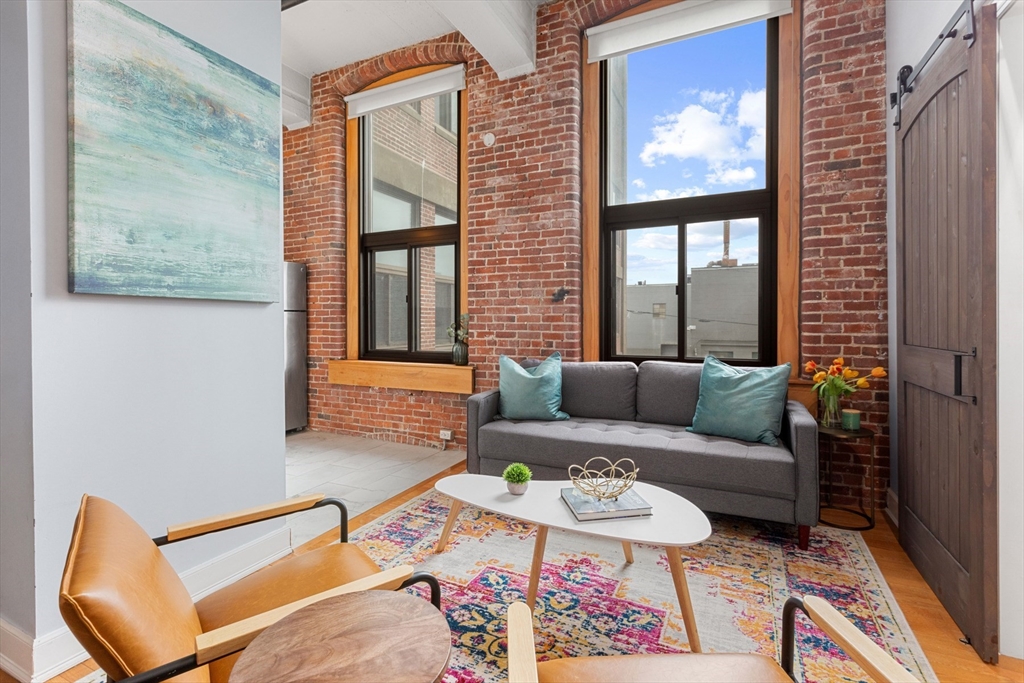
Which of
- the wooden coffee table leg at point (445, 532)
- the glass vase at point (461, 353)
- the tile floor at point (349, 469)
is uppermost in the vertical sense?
the glass vase at point (461, 353)

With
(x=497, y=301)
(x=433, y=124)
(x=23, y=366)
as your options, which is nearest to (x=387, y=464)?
(x=497, y=301)

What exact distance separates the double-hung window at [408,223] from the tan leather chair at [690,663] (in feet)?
12.1

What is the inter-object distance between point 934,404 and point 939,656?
38.2 inches

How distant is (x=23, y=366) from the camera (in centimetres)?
162

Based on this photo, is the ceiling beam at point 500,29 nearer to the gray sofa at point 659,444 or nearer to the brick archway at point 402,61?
the brick archway at point 402,61

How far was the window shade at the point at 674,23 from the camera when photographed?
342 centimetres

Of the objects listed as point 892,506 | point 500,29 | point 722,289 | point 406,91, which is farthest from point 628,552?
point 406,91

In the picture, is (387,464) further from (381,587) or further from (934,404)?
(934,404)

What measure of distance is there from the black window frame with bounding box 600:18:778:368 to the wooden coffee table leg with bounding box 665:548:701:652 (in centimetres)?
220

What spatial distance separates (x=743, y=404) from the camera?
288 centimetres

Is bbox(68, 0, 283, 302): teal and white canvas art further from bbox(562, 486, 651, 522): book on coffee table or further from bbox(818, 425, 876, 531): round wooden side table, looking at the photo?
bbox(818, 425, 876, 531): round wooden side table

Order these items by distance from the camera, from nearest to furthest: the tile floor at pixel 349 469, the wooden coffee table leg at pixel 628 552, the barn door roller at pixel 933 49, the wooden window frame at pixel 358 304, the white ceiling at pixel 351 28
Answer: the barn door roller at pixel 933 49 < the wooden coffee table leg at pixel 628 552 < the tile floor at pixel 349 469 < the white ceiling at pixel 351 28 < the wooden window frame at pixel 358 304

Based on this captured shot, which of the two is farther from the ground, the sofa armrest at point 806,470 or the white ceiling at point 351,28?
the white ceiling at point 351,28

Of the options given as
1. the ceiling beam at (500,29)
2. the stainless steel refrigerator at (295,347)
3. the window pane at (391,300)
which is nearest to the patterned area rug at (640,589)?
the window pane at (391,300)
